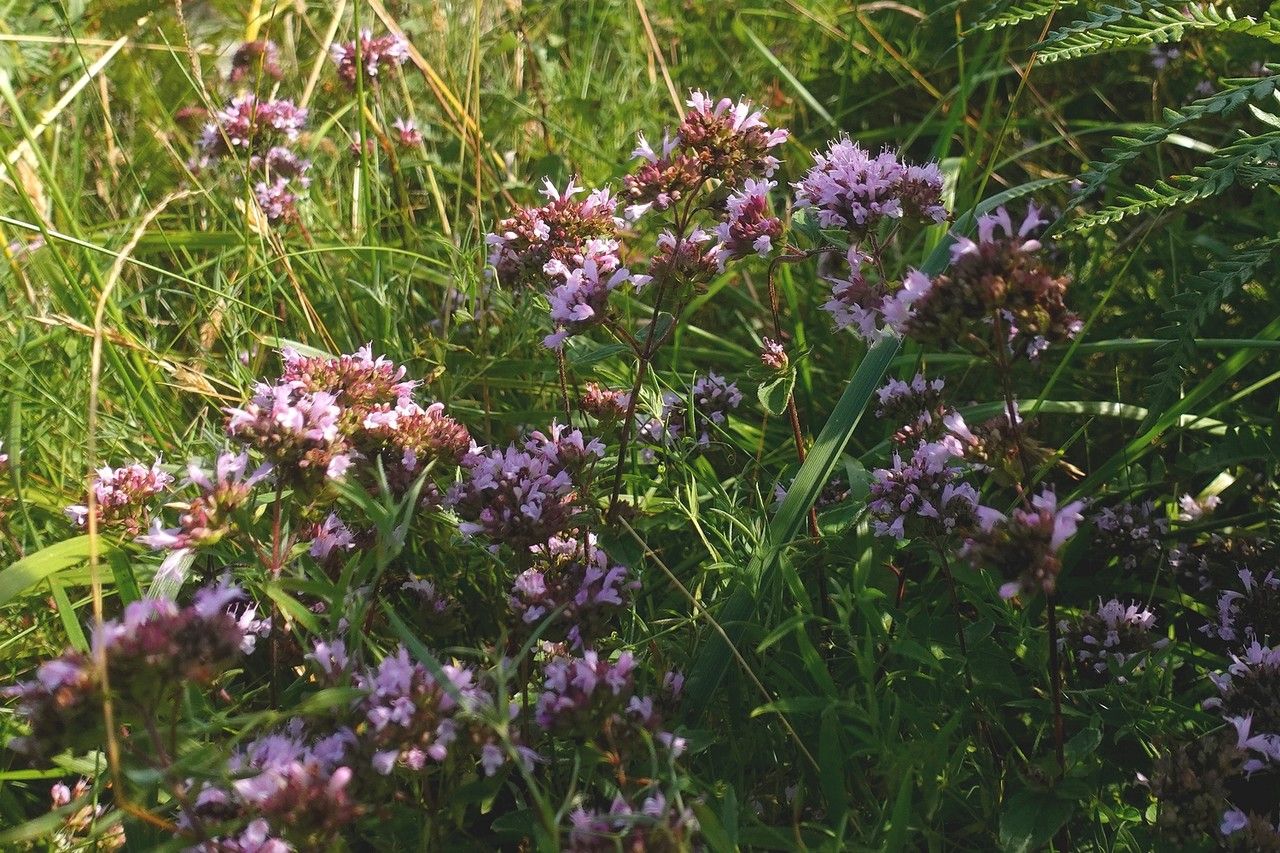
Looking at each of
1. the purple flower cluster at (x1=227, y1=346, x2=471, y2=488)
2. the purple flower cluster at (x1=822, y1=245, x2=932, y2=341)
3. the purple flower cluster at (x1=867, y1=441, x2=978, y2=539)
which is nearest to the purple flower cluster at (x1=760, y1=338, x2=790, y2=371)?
the purple flower cluster at (x1=822, y1=245, x2=932, y2=341)

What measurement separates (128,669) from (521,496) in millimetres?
611

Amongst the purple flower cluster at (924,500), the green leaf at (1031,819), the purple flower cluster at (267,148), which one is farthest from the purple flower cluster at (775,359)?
the purple flower cluster at (267,148)

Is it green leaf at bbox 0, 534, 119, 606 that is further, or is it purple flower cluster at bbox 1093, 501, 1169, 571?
purple flower cluster at bbox 1093, 501, 1169, 571

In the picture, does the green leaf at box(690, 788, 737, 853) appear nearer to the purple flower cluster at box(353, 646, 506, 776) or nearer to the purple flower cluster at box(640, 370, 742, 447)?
the purple flower cluster at box(353, 646, 506, 776)

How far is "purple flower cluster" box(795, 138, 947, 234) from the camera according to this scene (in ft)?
5.47

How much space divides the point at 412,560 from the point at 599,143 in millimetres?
1771

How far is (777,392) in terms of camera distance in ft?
5.80

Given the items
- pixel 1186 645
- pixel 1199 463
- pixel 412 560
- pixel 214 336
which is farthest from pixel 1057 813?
pixel 214 336

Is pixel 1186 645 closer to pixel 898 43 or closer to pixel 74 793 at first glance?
pixel 74 793

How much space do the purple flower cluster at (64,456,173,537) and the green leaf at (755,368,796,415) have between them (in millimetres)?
1028

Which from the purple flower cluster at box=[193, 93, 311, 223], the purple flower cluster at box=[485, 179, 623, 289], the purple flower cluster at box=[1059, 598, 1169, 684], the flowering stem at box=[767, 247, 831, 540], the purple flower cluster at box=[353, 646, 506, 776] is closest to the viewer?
the purple flower cluster at box=[353, 646, 506, 776]

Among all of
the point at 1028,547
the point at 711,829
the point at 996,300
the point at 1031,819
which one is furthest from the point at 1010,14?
the point at 711,829

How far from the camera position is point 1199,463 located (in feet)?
6.68

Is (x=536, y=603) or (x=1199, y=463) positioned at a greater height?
(x=536, y=603)
